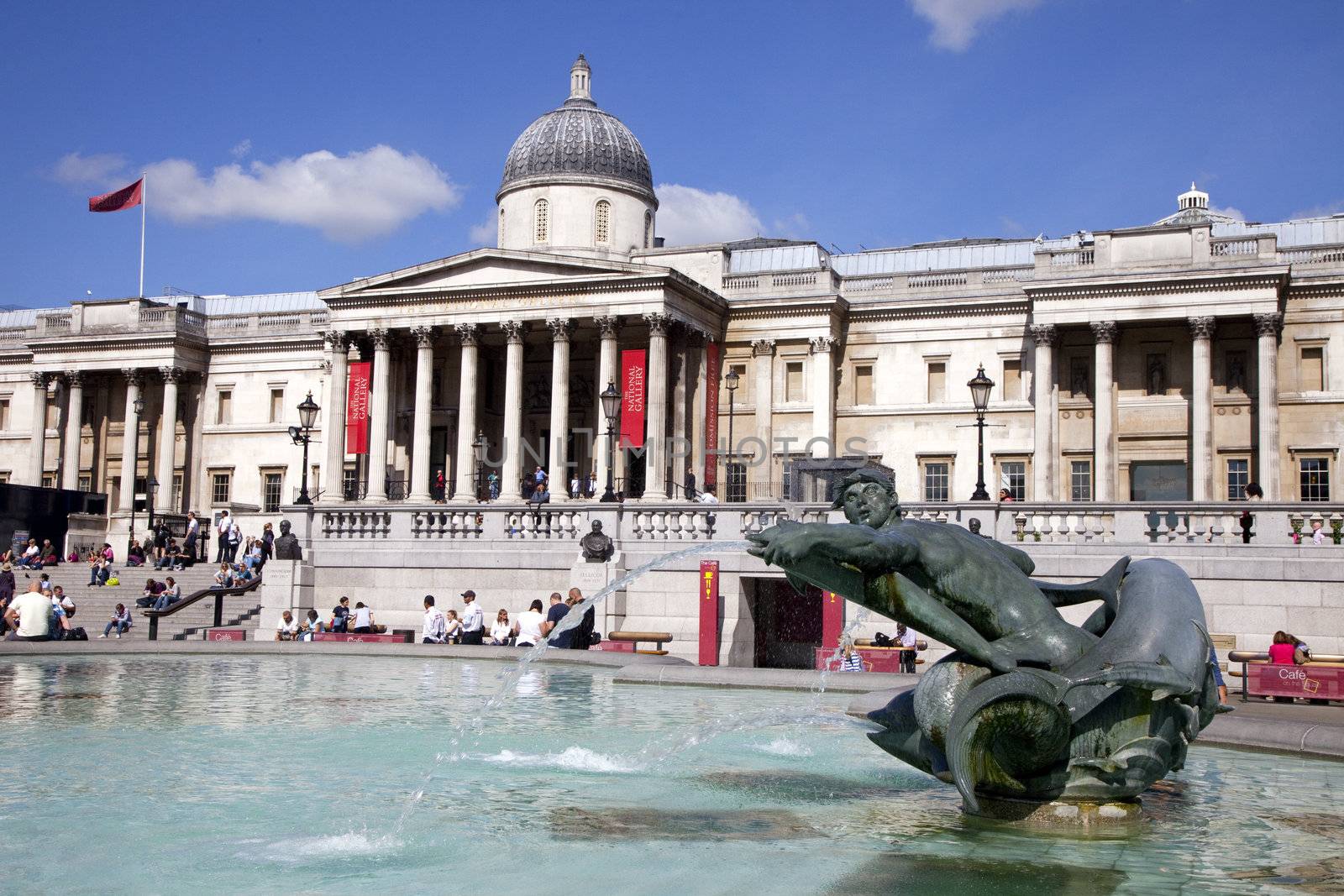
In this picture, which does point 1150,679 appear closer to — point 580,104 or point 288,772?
point 288,772

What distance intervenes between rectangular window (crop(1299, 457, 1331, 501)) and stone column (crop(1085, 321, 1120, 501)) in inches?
258

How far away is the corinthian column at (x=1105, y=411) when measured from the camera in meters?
48.6

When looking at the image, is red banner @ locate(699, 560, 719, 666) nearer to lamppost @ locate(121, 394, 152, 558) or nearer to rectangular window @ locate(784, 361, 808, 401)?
rectangular window @ locate(784, 361, 808, 401)

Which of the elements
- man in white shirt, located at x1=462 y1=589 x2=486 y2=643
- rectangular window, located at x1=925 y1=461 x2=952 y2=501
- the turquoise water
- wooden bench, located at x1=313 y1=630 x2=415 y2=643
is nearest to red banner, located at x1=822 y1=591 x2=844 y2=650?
A: man in white shirt, located at x1=462 y1=589 x2=486 y2=643

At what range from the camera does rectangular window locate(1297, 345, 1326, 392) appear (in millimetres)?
48625

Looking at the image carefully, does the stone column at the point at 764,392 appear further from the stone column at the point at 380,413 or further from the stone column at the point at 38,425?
the stone column at the point at 38,425

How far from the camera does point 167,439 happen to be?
209 feet

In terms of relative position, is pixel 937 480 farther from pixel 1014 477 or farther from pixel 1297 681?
pixel 1297 681

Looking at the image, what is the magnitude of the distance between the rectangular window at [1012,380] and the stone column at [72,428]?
41.7 m

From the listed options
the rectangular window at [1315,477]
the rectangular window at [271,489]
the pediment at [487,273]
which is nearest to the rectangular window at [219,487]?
the rectangular window at [271,489]

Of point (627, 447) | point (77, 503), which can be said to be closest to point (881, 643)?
point (627, 447)

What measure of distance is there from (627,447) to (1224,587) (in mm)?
28959

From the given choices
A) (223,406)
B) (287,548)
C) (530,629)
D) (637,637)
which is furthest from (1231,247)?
(223,406)

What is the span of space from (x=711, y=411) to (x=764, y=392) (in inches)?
94.5
